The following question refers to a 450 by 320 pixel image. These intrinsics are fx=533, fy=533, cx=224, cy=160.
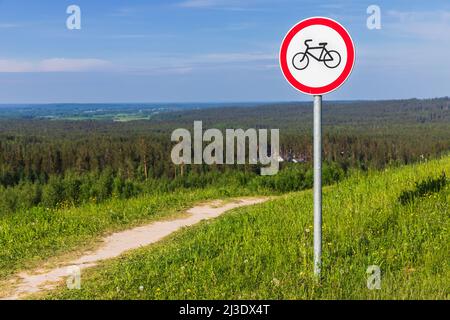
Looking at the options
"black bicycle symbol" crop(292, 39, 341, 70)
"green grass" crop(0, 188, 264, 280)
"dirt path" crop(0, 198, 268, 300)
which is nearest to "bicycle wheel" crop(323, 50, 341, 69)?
"black bicycle symbol" crop(292, 39, 341, 70)

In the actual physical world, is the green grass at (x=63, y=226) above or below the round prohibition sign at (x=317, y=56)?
below

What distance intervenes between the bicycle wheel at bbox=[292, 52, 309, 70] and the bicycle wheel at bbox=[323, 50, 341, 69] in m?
0.22

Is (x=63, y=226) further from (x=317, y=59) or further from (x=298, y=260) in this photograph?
(x=317, y=59)

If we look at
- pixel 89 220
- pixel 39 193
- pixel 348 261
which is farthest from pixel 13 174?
pixel 348 261

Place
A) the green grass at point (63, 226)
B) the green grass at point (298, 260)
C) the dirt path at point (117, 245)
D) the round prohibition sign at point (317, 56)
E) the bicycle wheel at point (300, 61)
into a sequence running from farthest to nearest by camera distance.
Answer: the green grass at point (63, 226) → the dirt path at point (117, 245) → the green grass at point (298, 260) → the bicycle wheel at point (300, 61) → the round prohibition sign at point (317, 56)

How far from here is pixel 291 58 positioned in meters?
5.56

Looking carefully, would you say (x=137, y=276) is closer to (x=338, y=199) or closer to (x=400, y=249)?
(x=400, y=249)

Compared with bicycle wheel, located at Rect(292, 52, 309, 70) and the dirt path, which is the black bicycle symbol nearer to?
bicycle wheel, located at Rect(292, 52, 309, 70)

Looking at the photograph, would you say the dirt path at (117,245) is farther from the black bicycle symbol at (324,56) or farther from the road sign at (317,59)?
the black bicycle symbol at (324,56)

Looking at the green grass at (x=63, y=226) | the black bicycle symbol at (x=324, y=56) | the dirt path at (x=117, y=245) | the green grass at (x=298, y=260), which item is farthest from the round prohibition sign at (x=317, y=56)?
the green grass at (x=63, y=226)

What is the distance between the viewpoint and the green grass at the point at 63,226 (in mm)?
8484

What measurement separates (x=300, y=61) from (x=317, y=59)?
0.18m

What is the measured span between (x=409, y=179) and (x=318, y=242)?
5963mm

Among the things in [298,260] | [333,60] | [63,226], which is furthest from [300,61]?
[63,226]
